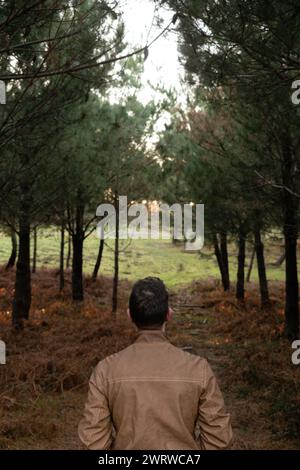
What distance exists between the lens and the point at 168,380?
239 cm

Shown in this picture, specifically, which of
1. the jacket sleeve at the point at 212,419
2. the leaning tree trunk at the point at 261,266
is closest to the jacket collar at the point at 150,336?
the jacket sleeve at the point at 212,419

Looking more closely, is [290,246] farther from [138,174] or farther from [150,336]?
[150,336]

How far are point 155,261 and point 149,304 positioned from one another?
33.8 metres

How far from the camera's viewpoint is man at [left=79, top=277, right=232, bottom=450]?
238 cm

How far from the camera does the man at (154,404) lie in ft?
7.81

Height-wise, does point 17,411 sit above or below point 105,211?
below

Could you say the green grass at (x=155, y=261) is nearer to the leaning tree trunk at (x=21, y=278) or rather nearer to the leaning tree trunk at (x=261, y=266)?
the leaning tree trunk at (x=261, y=266)

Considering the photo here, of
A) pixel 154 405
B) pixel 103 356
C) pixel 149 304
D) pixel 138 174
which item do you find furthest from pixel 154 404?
pixel 138 174

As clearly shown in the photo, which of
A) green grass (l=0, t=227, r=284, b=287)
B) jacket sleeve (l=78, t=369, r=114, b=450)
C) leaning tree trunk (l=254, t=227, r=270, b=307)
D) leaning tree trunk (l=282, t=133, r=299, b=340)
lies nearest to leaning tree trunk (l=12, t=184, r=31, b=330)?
leaning tree trunk (l=282, t=133, r=299, b=340)

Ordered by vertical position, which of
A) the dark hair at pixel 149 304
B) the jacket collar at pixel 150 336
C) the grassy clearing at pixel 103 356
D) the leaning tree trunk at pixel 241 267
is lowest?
the grassy clearing at pixel 103 356

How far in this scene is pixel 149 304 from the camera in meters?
2.55

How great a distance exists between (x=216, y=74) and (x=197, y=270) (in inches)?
1034
